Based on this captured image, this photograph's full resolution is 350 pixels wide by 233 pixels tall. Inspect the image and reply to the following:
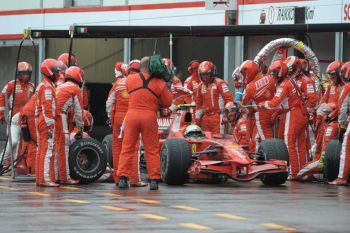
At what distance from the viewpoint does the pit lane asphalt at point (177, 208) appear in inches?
498

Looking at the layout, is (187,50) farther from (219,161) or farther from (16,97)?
(219,161)

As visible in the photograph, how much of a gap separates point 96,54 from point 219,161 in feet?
54.3

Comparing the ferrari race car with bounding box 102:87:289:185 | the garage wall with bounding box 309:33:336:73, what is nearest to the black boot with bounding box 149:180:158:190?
the ferrari race car with bounding box 102:87:289:185

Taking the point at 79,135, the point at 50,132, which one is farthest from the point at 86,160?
the point at 50,132

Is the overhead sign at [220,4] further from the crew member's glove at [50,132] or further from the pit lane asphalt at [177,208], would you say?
the crew member's glove at [50,132]

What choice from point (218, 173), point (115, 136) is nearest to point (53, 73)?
point (115, 136)

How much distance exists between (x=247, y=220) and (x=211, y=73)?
1008 centimetres

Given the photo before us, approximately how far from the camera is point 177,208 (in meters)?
14.6

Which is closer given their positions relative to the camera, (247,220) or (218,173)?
Answer: (247,220)

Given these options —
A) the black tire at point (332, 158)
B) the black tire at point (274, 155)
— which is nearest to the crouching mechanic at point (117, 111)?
the black tire at point (274, 155)

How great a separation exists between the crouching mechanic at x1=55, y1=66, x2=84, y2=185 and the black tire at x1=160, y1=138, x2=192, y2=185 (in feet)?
5.00

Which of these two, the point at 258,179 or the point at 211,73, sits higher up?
the point at 211,73

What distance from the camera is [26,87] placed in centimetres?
2234

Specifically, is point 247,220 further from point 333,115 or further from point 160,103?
point 333,115
